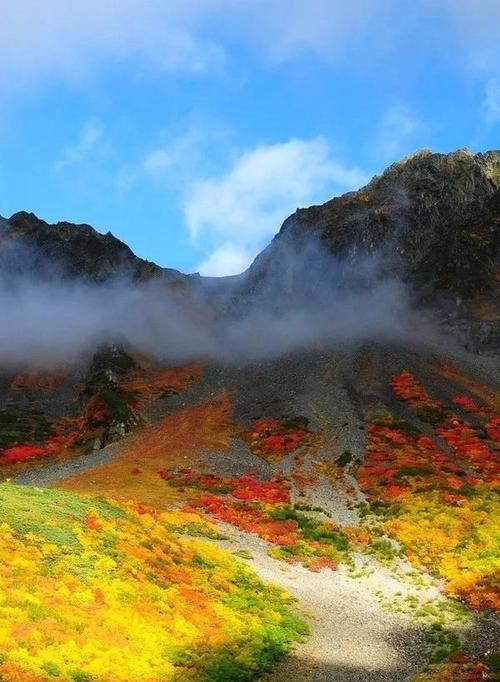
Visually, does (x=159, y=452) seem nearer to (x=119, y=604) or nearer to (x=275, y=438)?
(x=275, y=438)

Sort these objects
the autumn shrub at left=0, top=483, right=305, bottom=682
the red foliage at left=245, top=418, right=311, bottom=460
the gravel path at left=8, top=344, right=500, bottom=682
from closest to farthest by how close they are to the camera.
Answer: the autumn shrub at left=0, top=483, right=305, bottom=682
the gravel path at left=8, top=344, right=500, bottom=682
the red foliage at left=245, top=418, right=311, bottom=460

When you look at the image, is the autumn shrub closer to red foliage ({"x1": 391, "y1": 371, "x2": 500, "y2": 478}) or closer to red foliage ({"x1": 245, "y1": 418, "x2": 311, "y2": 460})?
red foliage ({"x1": 391, "y1": 371, "x2": 500, "y2": 478})

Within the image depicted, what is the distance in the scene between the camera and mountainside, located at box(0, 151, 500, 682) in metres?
27.7

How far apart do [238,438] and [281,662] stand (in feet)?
246

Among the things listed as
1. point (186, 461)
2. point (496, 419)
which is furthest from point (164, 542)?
point (496, 419)

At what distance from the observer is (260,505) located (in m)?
63.7

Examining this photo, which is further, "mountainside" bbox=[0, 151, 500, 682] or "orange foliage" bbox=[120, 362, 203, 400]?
"orange foliage" bbox=[120, 362, 203, 400]

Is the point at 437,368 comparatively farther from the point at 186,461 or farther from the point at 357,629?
the point at 357,629

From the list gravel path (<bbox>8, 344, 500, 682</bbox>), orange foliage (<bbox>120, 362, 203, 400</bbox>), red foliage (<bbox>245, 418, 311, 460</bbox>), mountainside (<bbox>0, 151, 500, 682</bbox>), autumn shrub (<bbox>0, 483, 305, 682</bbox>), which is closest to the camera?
autumn shrub (<bbox>0, 483, 305, 682</bbox>)

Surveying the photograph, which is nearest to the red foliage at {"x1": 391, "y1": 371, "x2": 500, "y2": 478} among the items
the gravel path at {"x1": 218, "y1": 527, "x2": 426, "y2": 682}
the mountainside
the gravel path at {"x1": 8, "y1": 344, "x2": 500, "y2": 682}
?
the mountainside

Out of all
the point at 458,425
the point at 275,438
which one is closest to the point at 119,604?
the point at 275,438

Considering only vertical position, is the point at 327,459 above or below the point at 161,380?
below

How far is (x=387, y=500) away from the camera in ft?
220

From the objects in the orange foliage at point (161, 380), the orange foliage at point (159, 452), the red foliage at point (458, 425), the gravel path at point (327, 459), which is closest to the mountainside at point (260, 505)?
the gravel path at point (327, 459)
